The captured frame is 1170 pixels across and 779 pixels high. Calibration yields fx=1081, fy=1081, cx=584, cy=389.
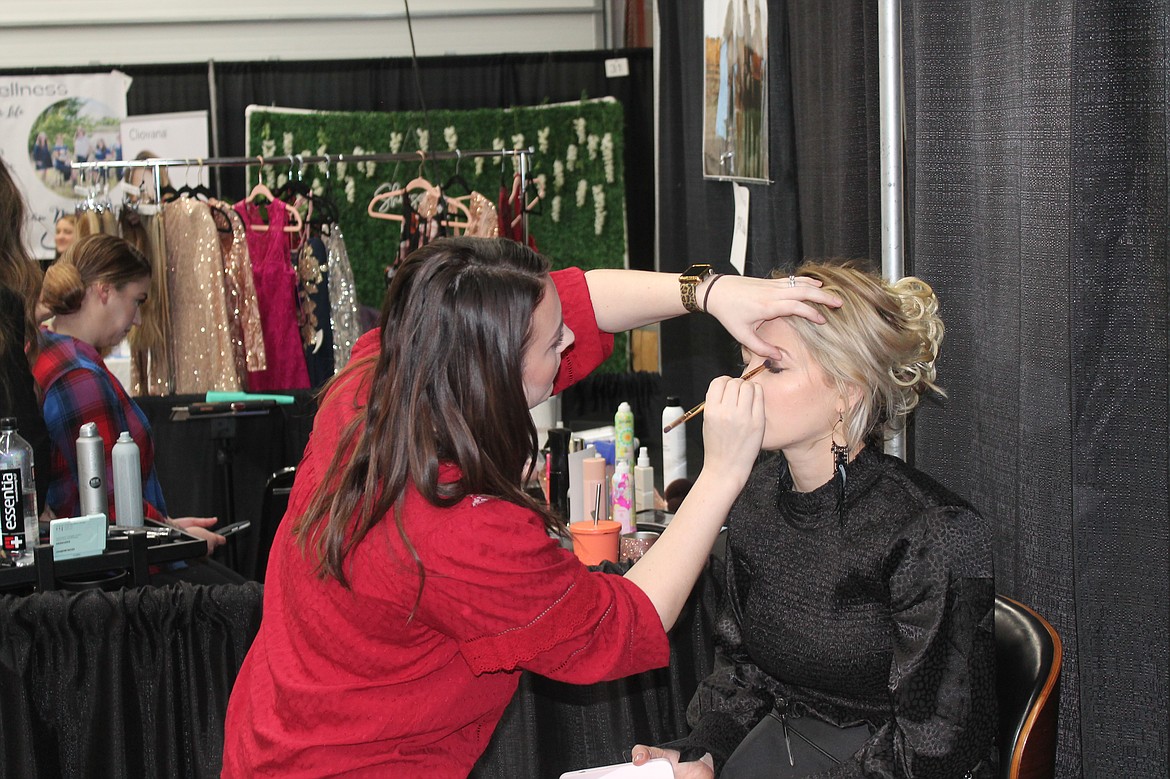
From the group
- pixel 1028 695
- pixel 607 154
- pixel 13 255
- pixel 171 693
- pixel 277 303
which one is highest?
pixel 607 154

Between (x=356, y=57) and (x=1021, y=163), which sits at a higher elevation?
(x=356, y=57)

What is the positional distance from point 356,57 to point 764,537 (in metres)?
4.93

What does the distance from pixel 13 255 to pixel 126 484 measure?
21.1 inches

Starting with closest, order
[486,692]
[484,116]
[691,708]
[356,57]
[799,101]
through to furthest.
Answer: [486,692] < [691,708] < [799,101] < [484,116] < [356,57]

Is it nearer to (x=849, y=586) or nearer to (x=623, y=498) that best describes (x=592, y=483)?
(x=623, y=498)

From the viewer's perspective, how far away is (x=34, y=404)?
228 centimetres

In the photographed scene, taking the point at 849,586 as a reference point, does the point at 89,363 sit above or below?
above

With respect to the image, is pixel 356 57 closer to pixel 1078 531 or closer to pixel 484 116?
pixel 484 116

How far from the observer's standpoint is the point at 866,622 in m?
1.40

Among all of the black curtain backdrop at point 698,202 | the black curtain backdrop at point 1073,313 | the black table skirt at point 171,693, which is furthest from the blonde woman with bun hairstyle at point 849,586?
the black curtain backdrop at point 698,202

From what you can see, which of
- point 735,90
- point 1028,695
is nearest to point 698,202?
point 735,90

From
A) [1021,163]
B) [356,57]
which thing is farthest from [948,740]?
[356,57]

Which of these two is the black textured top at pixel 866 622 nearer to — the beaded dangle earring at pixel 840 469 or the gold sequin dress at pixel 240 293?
the beaded dangle earring at pixel 840 469

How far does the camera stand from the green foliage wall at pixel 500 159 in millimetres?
5195
